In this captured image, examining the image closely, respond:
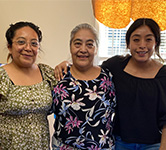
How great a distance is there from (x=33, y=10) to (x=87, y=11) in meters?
0.75

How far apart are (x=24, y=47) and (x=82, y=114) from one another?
565mm

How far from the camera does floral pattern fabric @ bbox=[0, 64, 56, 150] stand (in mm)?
1181

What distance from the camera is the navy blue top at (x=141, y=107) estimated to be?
4.35 feet

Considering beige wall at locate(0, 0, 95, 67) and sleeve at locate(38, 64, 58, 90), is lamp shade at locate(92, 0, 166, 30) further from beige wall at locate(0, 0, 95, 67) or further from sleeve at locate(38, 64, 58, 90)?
sleeve at locate(38, 64, 58, 90)

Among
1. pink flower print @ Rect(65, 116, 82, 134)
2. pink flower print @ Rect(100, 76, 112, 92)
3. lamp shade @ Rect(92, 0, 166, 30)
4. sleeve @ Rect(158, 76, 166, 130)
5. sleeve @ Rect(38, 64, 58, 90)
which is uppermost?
lamp shade @ Rect(92, 0, 166, 30)

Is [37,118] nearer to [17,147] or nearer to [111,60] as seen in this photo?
[17,147]

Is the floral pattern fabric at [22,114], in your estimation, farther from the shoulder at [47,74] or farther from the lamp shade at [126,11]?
the lamp shade at [126,11]

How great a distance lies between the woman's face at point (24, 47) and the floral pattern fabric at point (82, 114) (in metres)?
0.27

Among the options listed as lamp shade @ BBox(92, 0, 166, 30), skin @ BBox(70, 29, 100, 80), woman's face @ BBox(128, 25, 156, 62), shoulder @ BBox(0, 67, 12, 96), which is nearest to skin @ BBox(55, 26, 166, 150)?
woman's face @ BBox(128, 25, 156, 62)

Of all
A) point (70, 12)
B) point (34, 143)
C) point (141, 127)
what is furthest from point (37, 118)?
point (70, 12)

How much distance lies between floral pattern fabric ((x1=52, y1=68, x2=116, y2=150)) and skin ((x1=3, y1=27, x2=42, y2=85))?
21cm

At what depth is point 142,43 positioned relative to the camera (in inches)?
52.7

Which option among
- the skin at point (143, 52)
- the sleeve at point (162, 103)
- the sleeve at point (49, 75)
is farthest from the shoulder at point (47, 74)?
the sleeve at point (162, 103)

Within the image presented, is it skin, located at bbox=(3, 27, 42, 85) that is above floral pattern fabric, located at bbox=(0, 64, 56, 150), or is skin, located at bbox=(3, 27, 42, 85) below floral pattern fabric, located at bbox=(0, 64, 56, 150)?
above
